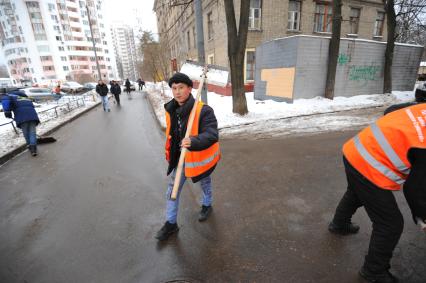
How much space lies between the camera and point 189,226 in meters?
2.80

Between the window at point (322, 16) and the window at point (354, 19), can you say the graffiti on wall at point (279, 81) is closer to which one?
the window at point (322, 16)

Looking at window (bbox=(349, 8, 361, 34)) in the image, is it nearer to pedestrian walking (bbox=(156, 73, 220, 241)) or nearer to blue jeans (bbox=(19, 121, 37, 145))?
pedestrian walking (bbox=(156, 73, 220, 241))

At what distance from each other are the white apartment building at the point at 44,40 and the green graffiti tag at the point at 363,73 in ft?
197

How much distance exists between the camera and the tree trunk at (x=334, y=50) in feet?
33.2

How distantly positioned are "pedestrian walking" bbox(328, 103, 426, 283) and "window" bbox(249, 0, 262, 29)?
1546 centimetres

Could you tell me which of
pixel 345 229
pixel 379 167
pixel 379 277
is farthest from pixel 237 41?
pixel 379 277

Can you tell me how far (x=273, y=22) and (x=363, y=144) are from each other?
53.3ft

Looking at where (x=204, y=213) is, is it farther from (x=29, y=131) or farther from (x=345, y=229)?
(x=29, y=131)

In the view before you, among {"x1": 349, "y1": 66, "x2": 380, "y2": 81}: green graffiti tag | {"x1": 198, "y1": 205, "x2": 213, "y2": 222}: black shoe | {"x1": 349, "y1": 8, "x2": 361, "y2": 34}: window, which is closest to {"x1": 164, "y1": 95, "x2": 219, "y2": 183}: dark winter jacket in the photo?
{"x1": 198, "y1": 205, "x2": 213, "y2": 222}: black shoe

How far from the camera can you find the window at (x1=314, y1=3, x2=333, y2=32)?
1730 centimetres

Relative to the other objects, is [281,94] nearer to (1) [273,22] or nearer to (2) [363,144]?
(1) [273,22]

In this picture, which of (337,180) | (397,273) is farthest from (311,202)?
(397,273)

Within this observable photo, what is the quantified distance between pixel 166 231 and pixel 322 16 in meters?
20.4

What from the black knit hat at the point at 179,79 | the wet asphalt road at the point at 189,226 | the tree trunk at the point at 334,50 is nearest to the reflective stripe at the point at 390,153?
the wet asphalt road at the point at 189,226
